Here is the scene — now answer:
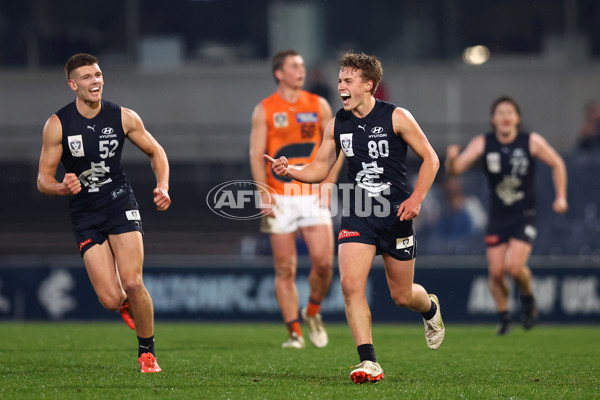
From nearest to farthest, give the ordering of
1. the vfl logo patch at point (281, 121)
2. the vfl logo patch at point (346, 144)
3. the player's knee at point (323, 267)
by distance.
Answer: the vfl logo patch at point (346, 144), the player's knee at point (323, 267), the vfl logo patch at point (281, 121)

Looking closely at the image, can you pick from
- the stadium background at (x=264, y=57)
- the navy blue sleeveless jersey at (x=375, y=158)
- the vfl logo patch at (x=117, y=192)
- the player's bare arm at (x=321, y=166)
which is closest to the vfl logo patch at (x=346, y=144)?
the navy blue sleeveless jersey at (x=375, y=158)

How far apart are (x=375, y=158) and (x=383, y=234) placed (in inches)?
20.9

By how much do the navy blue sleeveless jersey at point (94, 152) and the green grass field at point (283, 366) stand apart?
1.29 metres

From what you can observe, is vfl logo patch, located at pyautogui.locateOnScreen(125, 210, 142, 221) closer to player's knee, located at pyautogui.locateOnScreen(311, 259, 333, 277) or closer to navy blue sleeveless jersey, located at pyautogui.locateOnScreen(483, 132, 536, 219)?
player's knee, located at pyautogui.locateOnScreen(311, 259, 333, 277)

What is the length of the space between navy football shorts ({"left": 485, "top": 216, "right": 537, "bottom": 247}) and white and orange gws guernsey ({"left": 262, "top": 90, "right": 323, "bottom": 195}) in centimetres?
289

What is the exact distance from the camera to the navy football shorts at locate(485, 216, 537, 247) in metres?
11.1

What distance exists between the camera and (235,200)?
1371cm

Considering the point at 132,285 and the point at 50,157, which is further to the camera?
the point at 50,157

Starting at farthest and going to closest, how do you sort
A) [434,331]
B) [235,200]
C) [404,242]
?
[235,200] < [434,331] < [404,242]

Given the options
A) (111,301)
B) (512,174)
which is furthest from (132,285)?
(512,174)

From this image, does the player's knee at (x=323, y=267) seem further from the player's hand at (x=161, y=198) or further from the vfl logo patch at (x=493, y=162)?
the vfl logo patch at (x=493, y=162)

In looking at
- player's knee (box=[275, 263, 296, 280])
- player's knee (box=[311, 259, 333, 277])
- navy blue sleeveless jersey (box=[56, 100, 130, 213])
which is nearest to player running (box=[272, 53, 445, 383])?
navy blue sleeveless jersey (box=[56, 100, 130, 213])

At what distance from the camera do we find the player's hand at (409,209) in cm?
662

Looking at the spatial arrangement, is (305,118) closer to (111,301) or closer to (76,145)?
(76,145)
